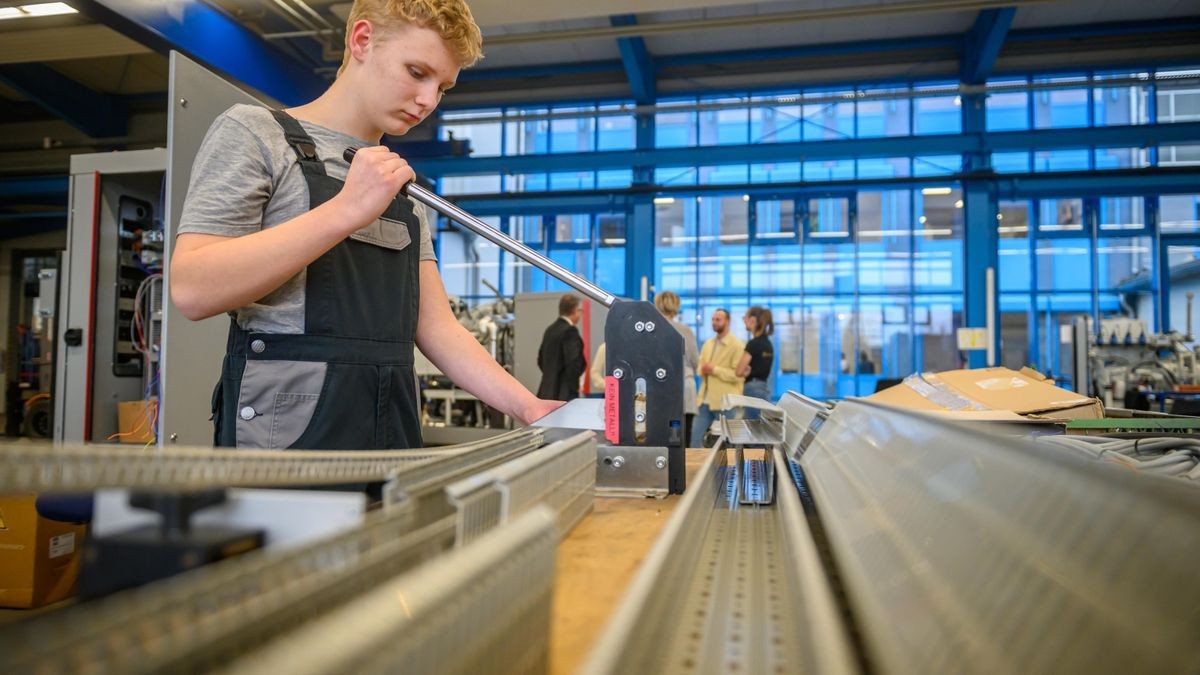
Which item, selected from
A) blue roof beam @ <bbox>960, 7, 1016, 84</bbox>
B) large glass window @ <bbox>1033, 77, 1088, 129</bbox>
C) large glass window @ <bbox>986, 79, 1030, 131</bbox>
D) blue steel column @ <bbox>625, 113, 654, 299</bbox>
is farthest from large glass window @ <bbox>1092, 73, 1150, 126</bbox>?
blue steel column @ <bbox>625, 113, 654, 299</bbox>

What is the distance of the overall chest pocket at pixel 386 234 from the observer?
104cm

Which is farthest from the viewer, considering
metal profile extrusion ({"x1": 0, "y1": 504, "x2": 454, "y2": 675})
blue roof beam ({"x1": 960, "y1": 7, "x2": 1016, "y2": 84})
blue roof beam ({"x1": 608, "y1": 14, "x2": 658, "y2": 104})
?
blue roof beam ({"x1": 608, "y1": 14, "x2": 658, "y2": 104})

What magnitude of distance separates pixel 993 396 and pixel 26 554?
324 cm

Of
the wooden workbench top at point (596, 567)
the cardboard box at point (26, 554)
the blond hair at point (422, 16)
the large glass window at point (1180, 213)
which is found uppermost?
the large glass window at point (1180, 213)

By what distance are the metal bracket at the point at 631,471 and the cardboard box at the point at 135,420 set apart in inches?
107

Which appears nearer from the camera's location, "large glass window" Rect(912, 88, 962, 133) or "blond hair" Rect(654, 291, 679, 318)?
"blond hair" Rect(654, 291, 679, 318)

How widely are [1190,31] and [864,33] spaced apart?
3.51m

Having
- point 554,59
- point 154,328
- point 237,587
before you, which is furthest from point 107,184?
point 554,59

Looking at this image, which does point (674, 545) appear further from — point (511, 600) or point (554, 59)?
point (554, 59)

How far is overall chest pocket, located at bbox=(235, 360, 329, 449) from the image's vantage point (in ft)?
3.05

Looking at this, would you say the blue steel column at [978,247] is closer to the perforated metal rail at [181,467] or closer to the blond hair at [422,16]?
the blond hair at [422,16]

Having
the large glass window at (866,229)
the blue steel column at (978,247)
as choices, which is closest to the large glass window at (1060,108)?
the large glass window at (866,229)

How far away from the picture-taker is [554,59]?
8.53 meters

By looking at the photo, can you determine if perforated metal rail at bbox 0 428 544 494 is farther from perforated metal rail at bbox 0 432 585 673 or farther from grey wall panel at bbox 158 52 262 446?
grey wall panel at bbox 158 52 262 446
